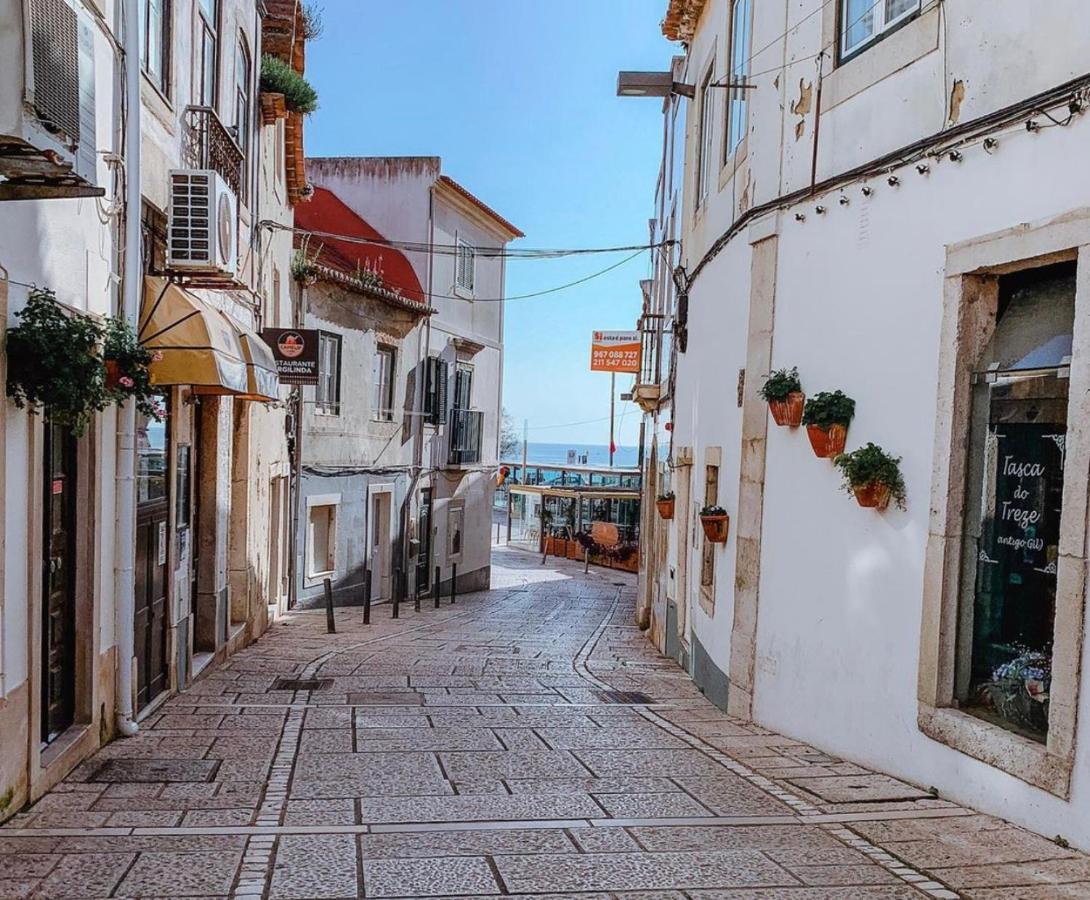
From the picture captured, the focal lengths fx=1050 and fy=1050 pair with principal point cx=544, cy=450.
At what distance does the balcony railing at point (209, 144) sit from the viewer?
9.08m

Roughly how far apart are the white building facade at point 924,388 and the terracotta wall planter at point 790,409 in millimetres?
188

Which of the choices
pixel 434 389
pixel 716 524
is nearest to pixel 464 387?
pixel 434 389

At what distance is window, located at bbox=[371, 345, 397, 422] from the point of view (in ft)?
68.8

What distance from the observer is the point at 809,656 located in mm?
7660

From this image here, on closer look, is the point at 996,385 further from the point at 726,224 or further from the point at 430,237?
the point at 430,237

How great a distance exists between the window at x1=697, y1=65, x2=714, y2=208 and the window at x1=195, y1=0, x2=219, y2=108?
17.5 ft

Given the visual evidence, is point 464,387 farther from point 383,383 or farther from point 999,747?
point 999,747

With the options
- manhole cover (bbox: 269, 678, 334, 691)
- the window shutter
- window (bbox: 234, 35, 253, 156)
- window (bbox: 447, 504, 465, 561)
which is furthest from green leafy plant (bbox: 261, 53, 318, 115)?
window (bbox: 447, 504, 465, 561)

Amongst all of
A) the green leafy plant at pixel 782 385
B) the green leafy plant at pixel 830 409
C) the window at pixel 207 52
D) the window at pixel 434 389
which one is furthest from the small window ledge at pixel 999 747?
the window at pixel 434 389

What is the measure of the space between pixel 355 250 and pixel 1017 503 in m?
20.3

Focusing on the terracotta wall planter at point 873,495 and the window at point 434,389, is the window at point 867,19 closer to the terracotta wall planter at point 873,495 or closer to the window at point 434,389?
the terracotta wall planter at point 873,495

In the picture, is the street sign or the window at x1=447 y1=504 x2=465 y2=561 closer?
the street sign

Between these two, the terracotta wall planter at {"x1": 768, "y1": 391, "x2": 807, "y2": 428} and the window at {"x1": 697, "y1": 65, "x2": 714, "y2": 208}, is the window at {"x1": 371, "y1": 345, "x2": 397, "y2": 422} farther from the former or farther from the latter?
the terracotta wall planter at {"x1": 768, "y1": 391, "x2": 807, "y2": 428}

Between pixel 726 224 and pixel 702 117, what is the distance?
298cm
